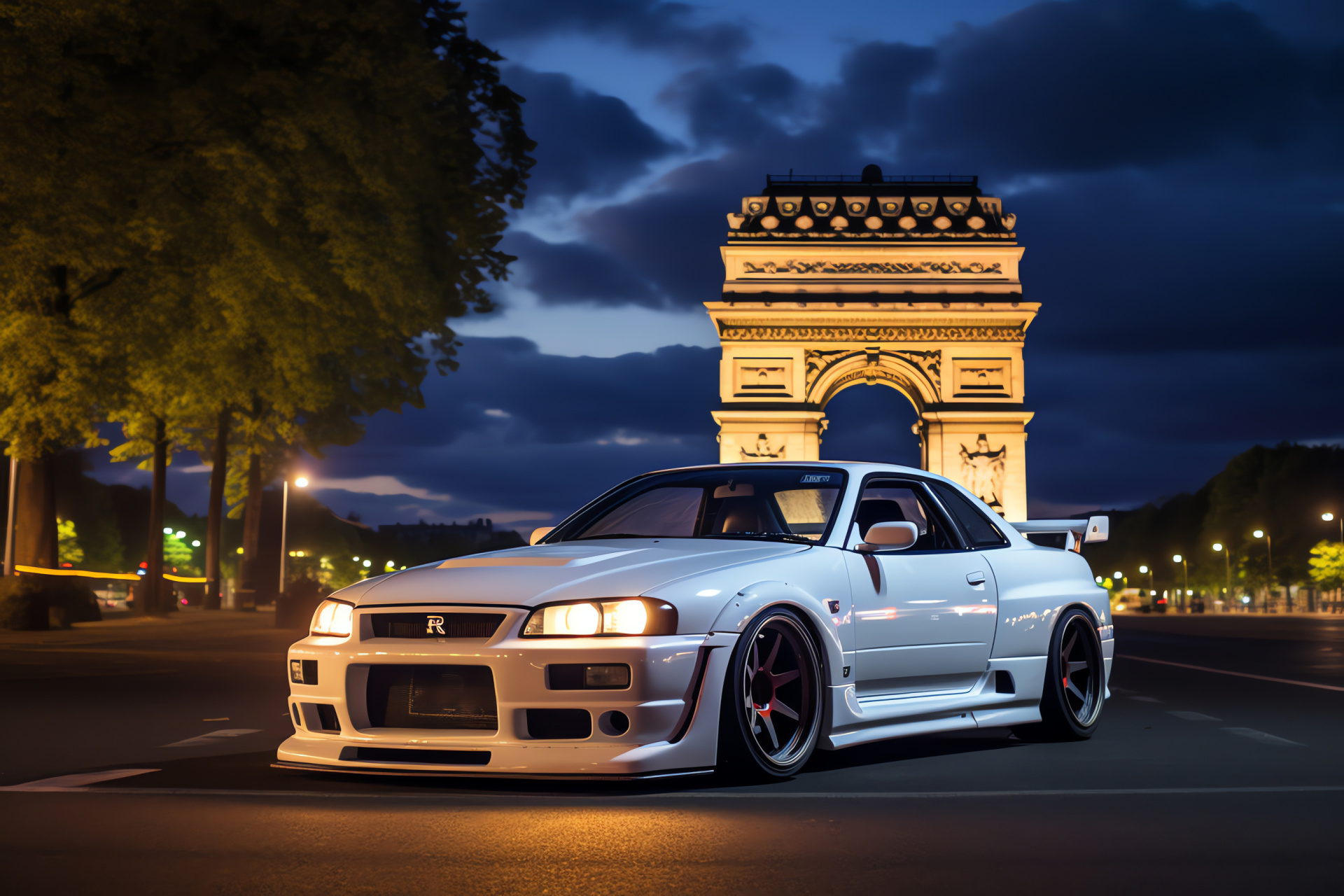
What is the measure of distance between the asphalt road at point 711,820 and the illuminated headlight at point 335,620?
592 millimetres

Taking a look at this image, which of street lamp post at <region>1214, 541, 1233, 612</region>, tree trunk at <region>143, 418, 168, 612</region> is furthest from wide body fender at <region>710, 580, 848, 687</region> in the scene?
street lamp post at <region>1214, 541, 1233, 612</region>

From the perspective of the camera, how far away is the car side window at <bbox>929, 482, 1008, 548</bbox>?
7.70m

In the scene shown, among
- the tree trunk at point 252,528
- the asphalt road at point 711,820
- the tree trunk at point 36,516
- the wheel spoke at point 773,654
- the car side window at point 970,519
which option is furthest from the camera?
the tree trunk at point 252,528

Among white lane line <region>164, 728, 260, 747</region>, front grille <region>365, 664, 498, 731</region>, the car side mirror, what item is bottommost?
white lane line <region>164, 728, 260, 747</region>

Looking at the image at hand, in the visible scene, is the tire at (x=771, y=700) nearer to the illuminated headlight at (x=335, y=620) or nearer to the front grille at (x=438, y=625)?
the front grille at (x=438, y=625)

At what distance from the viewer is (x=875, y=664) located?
6629 mm

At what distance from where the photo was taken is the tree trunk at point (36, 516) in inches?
949

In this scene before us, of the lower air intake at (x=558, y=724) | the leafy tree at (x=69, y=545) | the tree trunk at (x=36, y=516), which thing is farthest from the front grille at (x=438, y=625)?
the leafy tree at (x=69, y=545)

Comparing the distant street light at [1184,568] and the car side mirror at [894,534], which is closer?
the car side mirror at [894,534]

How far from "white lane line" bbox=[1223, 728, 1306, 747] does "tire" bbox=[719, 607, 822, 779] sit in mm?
2994

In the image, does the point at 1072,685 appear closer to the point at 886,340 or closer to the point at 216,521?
the point at 216,521

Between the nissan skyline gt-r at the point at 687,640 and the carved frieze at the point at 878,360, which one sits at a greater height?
the carved frieze at the point at 878,360

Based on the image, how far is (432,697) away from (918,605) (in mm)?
2366

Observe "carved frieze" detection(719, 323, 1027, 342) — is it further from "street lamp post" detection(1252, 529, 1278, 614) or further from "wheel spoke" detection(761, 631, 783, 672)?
"wheel spoke" detection(761, 631, 783, 672)
